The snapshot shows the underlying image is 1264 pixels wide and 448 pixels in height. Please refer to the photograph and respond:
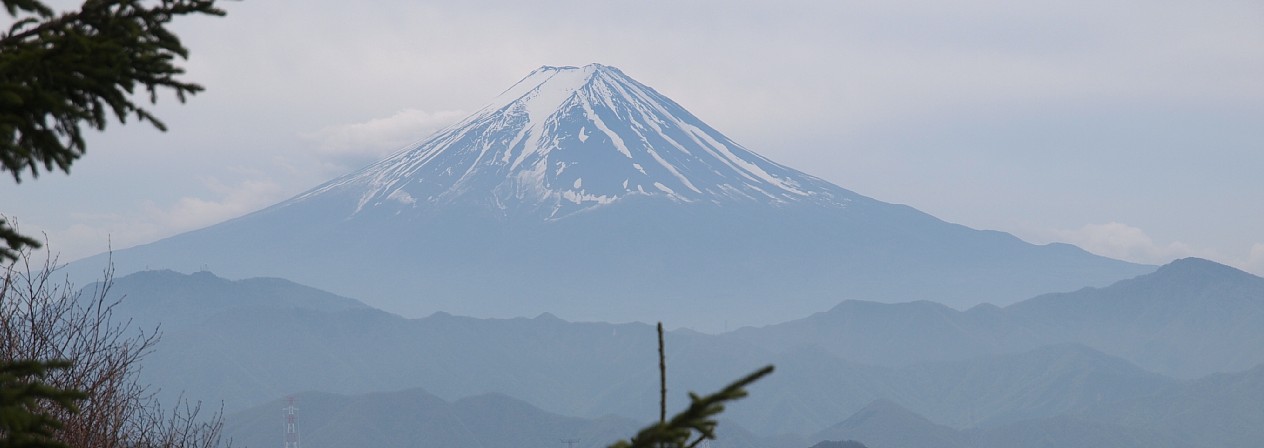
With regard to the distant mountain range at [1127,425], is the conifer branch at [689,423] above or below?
below

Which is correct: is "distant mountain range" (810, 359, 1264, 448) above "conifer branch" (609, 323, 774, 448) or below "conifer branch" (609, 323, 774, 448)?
above

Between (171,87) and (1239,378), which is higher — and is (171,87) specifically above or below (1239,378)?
below

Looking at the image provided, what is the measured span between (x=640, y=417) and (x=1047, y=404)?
191 ft

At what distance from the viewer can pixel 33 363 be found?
3.33 meters

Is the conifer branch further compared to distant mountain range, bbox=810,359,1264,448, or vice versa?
distant mountain range, bbox=810,359,1264,448

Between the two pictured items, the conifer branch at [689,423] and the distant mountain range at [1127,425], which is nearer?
the conifer branch at [689,423]

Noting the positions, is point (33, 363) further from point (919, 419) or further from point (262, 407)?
point (262, 407)

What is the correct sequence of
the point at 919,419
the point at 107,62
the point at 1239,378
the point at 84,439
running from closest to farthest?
the point at 107,62 < the point at 84,439 < the point at 919,419 < the point at 1239,378

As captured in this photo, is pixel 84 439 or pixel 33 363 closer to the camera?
pixel 33 363

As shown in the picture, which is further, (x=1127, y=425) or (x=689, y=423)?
(x=1127, y=425)

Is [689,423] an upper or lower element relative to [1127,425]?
lower

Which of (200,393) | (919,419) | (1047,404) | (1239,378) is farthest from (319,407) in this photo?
(1239,378)

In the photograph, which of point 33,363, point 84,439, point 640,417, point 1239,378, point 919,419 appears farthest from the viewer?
point 640,417

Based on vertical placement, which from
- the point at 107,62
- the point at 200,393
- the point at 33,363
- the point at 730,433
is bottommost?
the point at 33,363
